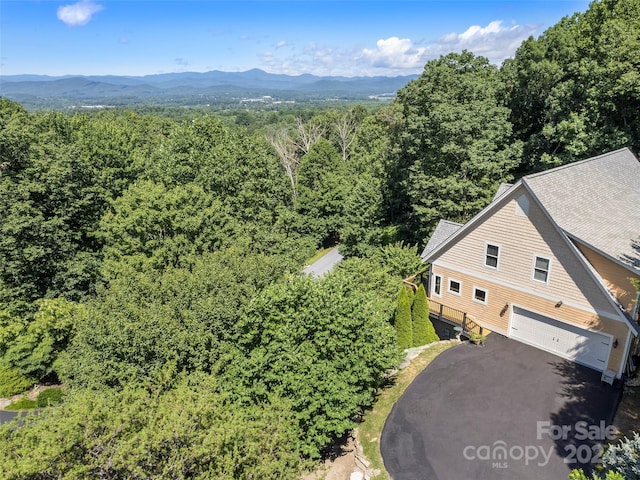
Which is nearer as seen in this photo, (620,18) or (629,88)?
(629,88)

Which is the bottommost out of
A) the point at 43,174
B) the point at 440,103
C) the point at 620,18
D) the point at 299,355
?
the point at 299,355

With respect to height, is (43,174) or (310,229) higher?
(43,174)

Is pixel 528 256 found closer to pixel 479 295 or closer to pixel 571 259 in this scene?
pixel 571 259


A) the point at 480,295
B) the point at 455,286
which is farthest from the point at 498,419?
the point at 455,286

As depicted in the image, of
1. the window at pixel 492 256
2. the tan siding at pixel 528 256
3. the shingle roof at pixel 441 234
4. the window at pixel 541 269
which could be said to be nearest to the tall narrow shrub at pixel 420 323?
the tan siding at pixel 528 256

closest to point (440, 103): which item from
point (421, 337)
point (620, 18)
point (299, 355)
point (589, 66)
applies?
point (589, 66)

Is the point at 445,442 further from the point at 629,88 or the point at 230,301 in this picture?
the point at 629,88

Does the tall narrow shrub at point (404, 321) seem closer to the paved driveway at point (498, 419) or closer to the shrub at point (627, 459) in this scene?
the paved driveway at point (498, 419)
